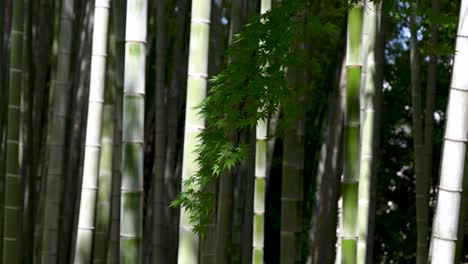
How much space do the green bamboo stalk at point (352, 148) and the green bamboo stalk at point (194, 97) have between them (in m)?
0.47

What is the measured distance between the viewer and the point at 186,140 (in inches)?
113

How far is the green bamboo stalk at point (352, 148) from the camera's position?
2764 mm

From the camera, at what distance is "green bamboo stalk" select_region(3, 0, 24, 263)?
3.82 m

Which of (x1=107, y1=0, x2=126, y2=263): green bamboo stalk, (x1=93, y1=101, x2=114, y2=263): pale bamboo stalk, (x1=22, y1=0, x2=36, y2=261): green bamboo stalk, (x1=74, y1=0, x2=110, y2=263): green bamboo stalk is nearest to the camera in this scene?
(x1=74, y1=0, x2=110, y2=263): green bamboo stalk

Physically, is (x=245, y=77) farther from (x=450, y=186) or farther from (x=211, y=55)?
(x=211, y=55)

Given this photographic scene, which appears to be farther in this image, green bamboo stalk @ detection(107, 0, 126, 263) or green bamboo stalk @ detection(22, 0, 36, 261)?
green bamboo stalk @ detection(22, 0, 36, 261)

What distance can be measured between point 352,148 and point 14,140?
1660 mm

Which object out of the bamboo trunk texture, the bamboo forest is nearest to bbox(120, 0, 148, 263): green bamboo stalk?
the bamboo forest

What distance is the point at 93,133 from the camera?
3.41 m

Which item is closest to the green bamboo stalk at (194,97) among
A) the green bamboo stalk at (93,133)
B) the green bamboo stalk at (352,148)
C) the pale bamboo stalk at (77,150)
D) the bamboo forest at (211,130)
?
the bamboo forest at (211,130)

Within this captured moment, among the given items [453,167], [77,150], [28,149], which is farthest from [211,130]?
[77,150]

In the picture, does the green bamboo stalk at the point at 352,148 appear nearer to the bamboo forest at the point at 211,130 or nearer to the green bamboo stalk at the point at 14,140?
the bamboo forest at the point at 211,130

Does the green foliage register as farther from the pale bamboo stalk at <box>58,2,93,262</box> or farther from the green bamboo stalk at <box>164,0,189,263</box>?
the green bamboo stalk at <box>164,0,189,263</box>

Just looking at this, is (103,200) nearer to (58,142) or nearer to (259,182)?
(58,142)
